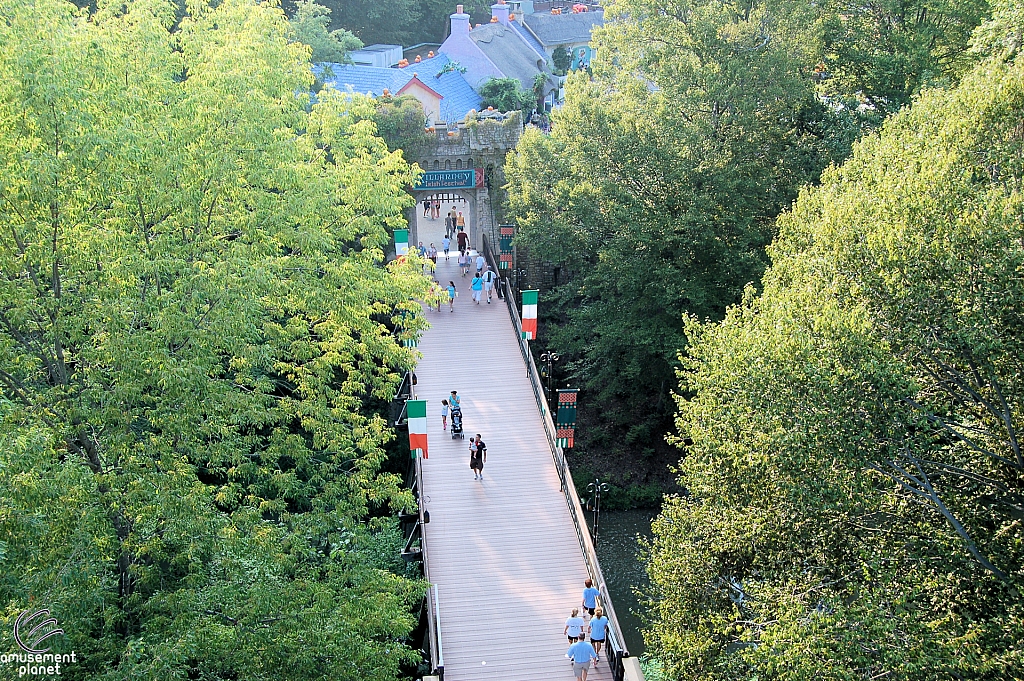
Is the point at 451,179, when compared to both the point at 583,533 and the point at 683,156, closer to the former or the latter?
the point at 683,156

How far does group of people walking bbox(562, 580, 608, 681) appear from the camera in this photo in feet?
53.2

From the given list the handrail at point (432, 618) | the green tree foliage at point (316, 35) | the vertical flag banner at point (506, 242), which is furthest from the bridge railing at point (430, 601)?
the green tree foliage at point (316, 35)

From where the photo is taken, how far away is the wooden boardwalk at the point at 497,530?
1744 cm

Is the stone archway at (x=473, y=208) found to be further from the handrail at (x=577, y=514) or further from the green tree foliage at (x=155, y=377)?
the green tree foliage at (x=155, y=377)

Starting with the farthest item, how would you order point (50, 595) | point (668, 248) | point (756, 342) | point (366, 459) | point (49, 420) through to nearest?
point (668, 248) < point (366, 459) < point (756, 342) < point (49, 420) < point (50, 595)

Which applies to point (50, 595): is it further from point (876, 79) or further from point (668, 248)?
point (876, 79)

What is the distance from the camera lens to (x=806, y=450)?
13.0 m

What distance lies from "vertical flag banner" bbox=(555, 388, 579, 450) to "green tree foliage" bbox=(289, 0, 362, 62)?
69.8 ft

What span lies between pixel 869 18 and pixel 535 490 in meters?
16.6

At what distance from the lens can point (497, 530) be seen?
2039 cm

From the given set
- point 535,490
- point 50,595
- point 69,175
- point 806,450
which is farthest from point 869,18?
point 50,595

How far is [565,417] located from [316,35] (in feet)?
83.5

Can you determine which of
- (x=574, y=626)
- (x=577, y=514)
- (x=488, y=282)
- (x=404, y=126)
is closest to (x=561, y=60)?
(x=404, y=126)

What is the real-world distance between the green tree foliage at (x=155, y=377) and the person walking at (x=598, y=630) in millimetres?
3329
